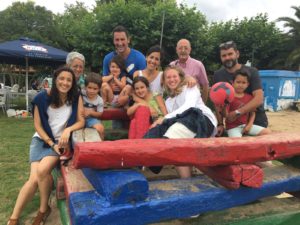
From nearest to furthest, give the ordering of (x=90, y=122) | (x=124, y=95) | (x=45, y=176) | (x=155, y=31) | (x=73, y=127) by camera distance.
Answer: (x=45, y=176)
(x=73, y=127)
(x=90, y=122)
(x=124, y=95)
(x=155, y=31)

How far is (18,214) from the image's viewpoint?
3104 millimetres

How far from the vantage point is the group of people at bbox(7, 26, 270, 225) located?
3.04 meters

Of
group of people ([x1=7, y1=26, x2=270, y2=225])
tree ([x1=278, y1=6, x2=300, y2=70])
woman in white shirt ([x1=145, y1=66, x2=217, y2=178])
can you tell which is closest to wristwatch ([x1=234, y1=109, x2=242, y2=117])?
group of people ([x1=7, y1=26, x2=270, y2=225])

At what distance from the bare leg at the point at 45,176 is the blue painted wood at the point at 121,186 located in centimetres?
120

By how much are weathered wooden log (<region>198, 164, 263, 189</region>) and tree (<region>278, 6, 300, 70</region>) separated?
1022 inches

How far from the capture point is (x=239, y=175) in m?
2.18

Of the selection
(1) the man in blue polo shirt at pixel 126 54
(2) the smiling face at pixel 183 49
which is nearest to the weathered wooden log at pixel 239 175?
(1) the man in blue polo shirt at pixel 126 54

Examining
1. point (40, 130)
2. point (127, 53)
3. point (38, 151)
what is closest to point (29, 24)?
point (127, 53)

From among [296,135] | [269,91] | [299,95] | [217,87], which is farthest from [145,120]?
[299,95]

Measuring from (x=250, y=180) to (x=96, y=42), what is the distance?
51.9 feet

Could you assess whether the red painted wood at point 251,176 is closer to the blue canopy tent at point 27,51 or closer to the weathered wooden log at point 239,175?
the weathered wooden log at point 239,175

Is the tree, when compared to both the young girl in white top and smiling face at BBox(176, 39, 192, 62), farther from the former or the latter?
the young girl in white top

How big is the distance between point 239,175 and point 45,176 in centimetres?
174

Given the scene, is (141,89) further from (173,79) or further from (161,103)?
(173,79)
